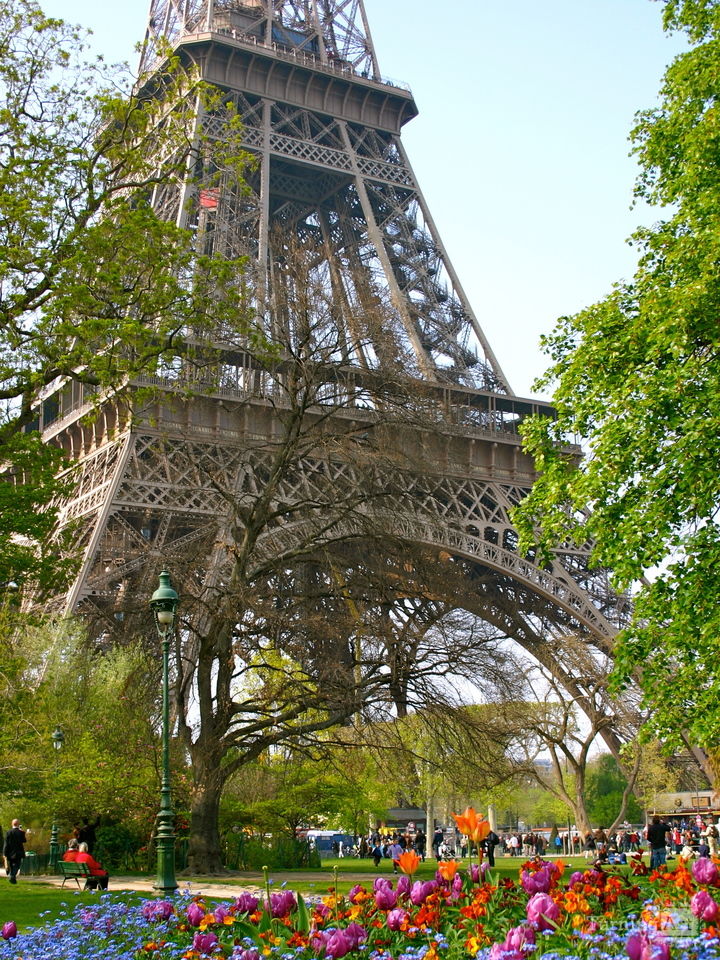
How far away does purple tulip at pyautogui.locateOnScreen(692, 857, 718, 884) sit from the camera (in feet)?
24.8

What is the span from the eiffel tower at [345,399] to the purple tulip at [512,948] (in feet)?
48.1

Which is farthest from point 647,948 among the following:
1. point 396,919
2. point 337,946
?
point 396,919

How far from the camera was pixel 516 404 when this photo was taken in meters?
45.3

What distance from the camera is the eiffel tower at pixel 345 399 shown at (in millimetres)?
24891

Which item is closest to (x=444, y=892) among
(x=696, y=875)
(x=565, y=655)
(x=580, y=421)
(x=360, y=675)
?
(x=696, y=875)

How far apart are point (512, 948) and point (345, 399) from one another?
1156 inches

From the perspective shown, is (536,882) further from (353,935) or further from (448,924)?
(353,935)

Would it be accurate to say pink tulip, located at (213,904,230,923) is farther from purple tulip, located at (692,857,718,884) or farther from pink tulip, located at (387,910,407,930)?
purple tulip, located at (692,857,718,884)

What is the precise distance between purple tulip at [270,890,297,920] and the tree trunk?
15.9m

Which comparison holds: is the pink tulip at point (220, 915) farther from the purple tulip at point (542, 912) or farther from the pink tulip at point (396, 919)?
the purple tulip at point (542, 912)

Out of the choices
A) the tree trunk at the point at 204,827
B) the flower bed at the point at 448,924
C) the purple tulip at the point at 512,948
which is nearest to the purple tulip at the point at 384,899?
the flower bed at the point at 448,924

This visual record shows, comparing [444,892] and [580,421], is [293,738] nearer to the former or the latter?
[580,421]

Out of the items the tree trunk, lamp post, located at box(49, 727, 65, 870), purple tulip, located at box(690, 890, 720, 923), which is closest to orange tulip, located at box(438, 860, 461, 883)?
purple tulip, located at box(690, 890, 720, 923)

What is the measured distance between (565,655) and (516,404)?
10173 mm
